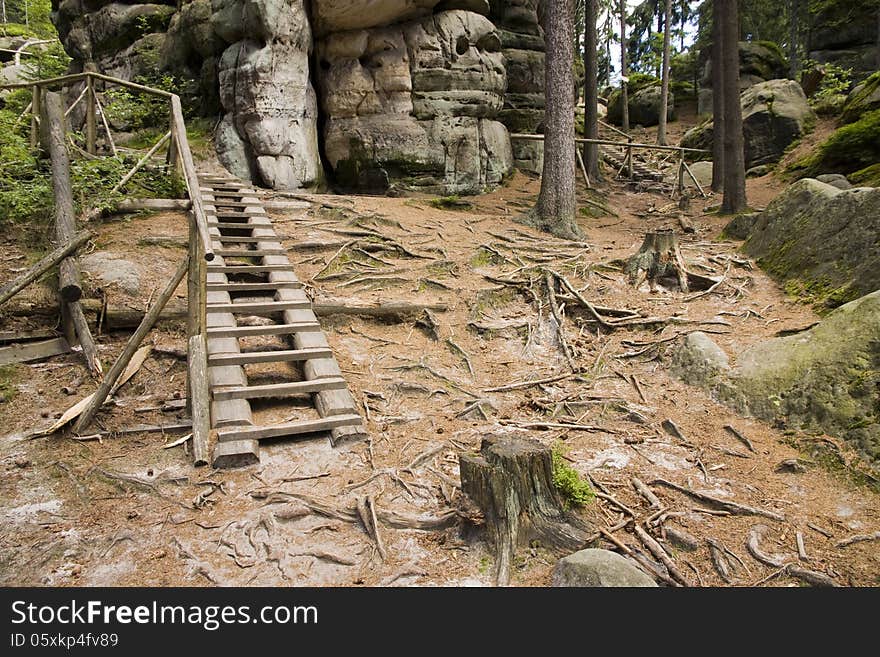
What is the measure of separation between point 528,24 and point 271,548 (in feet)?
61.2

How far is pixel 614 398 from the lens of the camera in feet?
18.6

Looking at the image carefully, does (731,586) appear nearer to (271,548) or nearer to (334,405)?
(271,548)

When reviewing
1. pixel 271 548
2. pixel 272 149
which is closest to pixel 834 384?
pixel 271 548

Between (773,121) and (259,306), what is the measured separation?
1908 cm

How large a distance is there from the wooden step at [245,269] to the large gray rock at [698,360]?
473 cm

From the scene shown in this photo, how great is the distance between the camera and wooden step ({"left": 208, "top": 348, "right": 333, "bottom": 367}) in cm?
509

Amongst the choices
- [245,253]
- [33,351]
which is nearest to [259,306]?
[245,253]

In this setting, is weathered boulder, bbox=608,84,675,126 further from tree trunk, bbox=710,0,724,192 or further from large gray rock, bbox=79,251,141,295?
large gray rock, bbox=79,251,141,295

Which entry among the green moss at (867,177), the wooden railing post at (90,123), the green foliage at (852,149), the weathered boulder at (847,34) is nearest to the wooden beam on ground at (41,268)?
the wooden railing post at (90,123)

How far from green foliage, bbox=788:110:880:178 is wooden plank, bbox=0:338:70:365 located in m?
15.6

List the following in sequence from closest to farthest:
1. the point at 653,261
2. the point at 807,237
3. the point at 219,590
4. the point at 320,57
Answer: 1. the point at 219,590
2. the point at 807,237
3. the point at 653,261
4. the point at 320,57

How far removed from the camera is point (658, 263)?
8.09 metres

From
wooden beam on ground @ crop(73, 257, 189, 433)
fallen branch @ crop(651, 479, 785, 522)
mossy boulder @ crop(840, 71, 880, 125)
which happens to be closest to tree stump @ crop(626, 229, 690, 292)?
fallen branch @ crop(651, 479, 785, 522)

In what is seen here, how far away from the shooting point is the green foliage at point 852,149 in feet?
40.5
